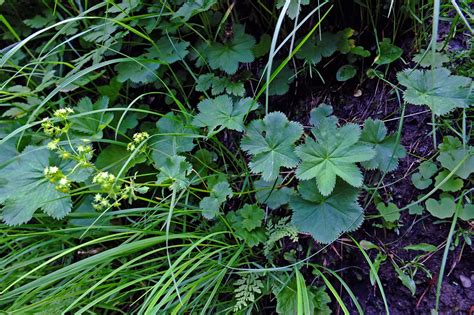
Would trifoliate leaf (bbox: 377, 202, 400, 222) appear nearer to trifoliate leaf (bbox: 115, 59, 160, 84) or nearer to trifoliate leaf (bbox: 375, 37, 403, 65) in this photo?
trifoliate leaf (bbox: 375, 37, 403, 65)

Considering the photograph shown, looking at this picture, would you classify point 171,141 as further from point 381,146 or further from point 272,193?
point 381,146

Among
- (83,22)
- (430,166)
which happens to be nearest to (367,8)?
(430,166)

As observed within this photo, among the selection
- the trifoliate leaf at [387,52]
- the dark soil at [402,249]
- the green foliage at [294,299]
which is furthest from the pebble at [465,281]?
the trifoliate leaf at [387,52]

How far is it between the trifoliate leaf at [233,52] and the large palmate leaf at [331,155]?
16.8 inches

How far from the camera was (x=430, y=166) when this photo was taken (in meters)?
1.12

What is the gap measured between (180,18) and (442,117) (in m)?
1.00

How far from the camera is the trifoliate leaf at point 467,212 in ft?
3.35

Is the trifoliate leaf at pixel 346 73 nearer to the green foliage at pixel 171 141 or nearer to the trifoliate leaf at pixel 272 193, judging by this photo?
the trifoliate leaf at pixel 272 193

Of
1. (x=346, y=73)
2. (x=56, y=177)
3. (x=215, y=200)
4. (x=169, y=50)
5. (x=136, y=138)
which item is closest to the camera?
(x=56, y=177)

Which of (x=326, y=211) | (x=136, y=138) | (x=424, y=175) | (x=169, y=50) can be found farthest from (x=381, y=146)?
(x=169, y=50)

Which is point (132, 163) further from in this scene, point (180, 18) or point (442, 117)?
point (442, 117)

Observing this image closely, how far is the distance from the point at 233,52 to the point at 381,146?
2.13 ft

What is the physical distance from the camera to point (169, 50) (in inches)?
57.7

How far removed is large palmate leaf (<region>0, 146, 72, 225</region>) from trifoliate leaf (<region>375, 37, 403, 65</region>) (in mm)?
1118
